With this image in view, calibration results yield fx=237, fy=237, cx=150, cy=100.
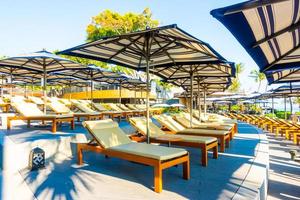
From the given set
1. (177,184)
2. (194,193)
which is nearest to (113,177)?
(177,184)

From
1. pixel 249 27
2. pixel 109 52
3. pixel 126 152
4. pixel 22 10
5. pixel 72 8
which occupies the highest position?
pixel 72 8

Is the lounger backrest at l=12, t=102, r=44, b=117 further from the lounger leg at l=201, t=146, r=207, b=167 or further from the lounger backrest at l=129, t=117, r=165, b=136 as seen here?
the lounger leg at l=201, t=146, r=207, b=167

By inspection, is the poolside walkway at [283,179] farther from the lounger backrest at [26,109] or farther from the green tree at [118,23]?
the green tree at [118,23]

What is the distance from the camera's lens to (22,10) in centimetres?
1948

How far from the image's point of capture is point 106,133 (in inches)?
194

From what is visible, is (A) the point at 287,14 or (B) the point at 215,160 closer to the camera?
(A) the point at 287,14

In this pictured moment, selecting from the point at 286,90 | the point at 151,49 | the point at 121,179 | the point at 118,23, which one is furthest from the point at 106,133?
the point at 118,23

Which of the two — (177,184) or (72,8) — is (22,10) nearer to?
(72,8)

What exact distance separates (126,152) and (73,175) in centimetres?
105

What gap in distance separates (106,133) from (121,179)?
3.77 ft

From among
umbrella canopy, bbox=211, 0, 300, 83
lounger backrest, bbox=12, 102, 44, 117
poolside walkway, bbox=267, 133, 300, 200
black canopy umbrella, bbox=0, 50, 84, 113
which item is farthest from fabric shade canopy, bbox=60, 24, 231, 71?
poolside walkway, bbox=267, 133, 300, 200

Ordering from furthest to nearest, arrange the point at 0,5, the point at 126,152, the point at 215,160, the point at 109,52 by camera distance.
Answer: the point at 0,5, the point at 109,52, the point at 215,160, the point at 126,152

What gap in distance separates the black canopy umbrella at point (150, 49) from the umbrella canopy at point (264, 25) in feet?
3.87

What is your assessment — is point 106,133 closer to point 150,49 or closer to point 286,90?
point 150,49
